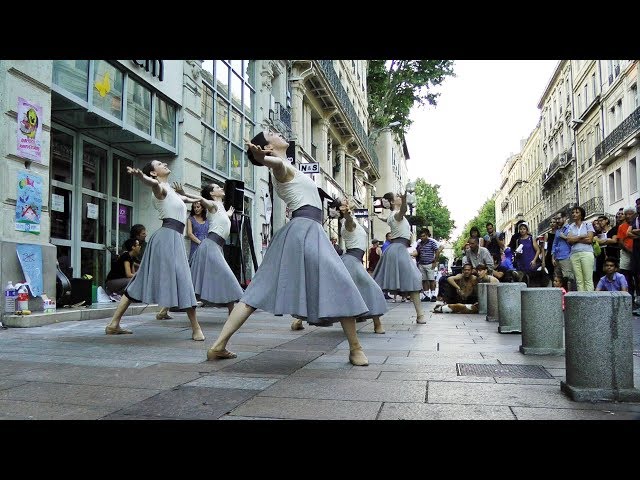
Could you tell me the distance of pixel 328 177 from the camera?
103ft

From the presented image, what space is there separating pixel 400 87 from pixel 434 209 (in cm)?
5482

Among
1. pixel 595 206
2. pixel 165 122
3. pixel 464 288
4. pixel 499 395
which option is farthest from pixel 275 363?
pixel 595 206

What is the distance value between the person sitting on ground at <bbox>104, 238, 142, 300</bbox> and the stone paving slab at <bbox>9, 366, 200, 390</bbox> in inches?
262

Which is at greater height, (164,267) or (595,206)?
(595,206)

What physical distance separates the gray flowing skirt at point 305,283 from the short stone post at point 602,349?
5.27ft

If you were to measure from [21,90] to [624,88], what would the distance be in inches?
1452

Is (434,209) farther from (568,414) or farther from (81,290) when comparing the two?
(568,414)

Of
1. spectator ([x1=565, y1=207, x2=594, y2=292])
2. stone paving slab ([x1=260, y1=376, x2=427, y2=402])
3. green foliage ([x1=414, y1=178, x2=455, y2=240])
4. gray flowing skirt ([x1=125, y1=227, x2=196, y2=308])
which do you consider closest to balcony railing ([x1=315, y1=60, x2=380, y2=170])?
spectator ([x1=565, y1=207, x2=594, y2=292])

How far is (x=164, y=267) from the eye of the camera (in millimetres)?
6852

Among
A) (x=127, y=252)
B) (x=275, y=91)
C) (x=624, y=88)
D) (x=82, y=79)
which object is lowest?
(x=127, y=252)

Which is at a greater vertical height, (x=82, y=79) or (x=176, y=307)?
(x=82, y=79)

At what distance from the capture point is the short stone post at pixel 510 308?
8.22m
